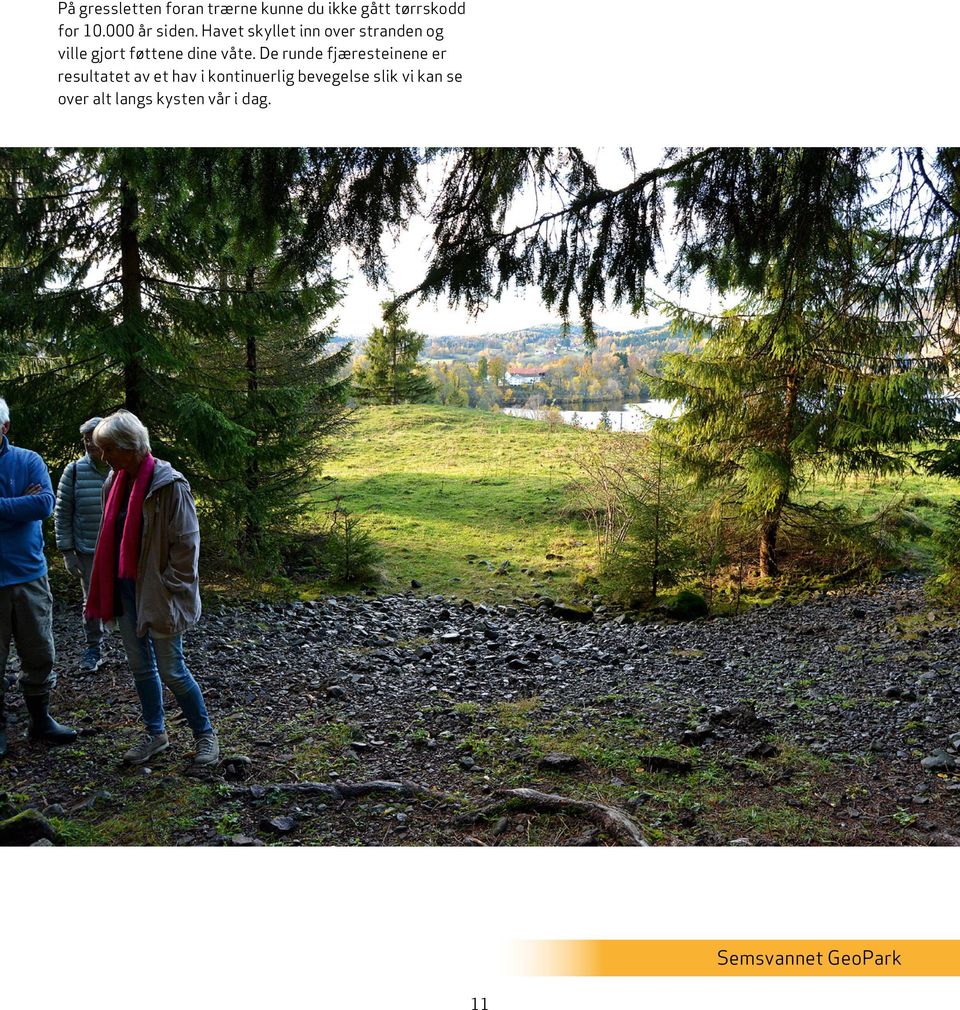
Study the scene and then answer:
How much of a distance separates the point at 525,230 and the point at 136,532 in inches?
110

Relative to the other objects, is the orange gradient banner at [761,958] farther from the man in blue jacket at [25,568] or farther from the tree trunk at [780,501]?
the tree trunk at [780,501]

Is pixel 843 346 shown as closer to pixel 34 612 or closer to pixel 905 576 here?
pixel 905 576

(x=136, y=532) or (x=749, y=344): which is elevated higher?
(x=749, y=344)

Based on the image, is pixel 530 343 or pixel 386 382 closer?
pixel 530 343

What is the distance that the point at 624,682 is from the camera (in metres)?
6.68

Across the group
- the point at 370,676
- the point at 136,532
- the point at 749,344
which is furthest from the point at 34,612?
the point at 749,344

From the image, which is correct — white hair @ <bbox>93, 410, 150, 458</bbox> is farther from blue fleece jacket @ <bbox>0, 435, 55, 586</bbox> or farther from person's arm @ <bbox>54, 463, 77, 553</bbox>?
person's arm @ <bbox>54, 463, 77, 553</bbox>

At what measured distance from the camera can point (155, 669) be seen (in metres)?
4.00

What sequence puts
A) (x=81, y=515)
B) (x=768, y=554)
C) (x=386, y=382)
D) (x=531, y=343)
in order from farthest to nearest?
(x=386, y=382), (x=768, y=554), (x=531, y=343), (x=81, y=515)

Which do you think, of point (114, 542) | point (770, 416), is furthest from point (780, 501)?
point (114, 542)

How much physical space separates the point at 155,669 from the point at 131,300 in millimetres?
4990

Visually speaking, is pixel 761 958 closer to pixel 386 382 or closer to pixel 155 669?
pixel 155 669

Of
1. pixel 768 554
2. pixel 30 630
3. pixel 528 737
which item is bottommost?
pixel 528 737

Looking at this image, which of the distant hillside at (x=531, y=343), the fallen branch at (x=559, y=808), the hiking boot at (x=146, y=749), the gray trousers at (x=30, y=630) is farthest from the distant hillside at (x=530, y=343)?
the hiking boot at (x=146, y=749)
